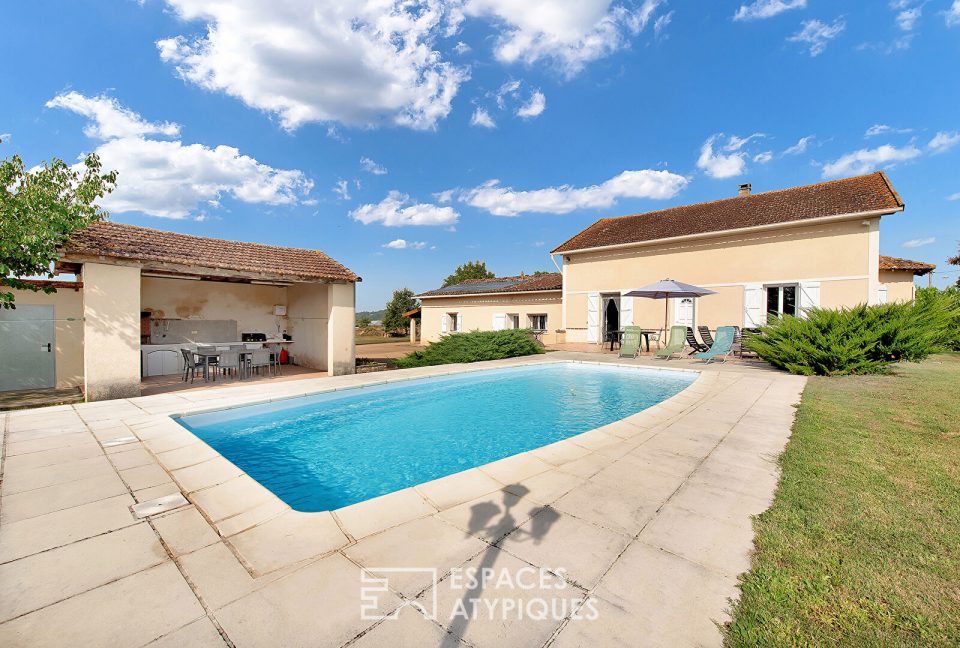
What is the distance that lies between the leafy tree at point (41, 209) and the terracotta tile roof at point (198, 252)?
600 mm

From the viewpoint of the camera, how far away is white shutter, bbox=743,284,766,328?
12.9 metres

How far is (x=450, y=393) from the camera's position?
27.2 ft

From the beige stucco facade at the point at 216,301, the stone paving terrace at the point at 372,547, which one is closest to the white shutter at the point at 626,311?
the stone paving terrace at the point at 372,547

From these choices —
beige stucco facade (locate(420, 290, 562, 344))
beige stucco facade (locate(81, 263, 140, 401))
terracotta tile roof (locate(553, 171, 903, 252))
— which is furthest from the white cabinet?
terracotta tile roof (locate(553, 171, 903, 252))

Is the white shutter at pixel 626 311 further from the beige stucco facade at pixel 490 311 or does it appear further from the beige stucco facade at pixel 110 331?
the beige stucco facade at pixel 110 331

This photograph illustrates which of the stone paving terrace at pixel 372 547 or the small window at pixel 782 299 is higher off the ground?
the small window at pixel 782 299

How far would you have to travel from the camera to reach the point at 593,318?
16.4m

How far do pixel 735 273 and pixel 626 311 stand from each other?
4.02 metres

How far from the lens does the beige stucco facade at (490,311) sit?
60.7 ft

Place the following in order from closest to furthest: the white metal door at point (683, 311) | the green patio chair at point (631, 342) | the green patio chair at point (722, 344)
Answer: the green patio chair at point (722, 344) < the green patio chair at point (631, 342) < the white metal door at point (683, 311)

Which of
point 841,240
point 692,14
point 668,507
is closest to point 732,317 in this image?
point 841,240

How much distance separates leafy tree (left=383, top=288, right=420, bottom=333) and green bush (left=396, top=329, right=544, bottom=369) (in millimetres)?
22717

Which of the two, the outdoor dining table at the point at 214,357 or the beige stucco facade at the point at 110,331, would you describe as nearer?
the beige stucco facade at the point at 110,331

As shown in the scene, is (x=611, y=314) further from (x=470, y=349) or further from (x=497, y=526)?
(x=497, y=526)
